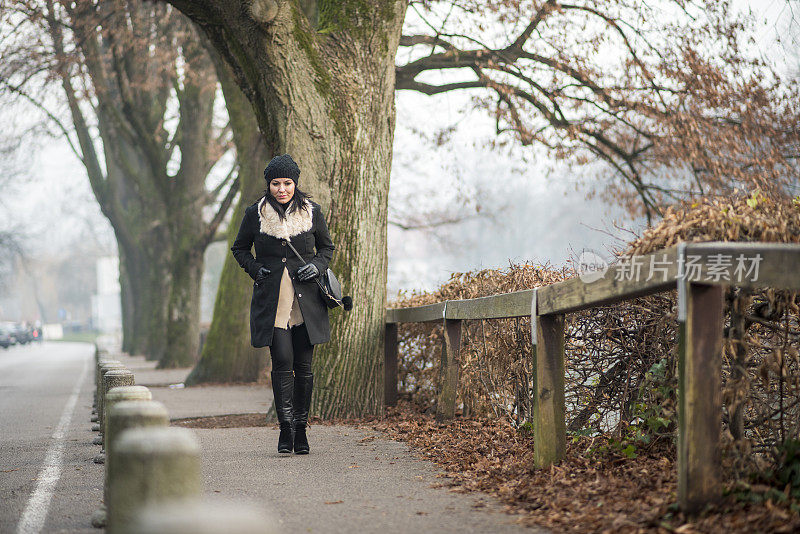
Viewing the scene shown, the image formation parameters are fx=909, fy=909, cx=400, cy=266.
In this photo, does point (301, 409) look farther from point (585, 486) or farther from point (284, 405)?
point (585, 486)

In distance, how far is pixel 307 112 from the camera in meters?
8.69

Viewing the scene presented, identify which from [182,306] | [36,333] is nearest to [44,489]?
[182,306]

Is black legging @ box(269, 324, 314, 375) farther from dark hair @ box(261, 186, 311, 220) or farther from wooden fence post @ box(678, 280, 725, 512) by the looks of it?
wooden fence post @ box(678, 280, 725, 512)

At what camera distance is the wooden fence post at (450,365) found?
24.5 feet

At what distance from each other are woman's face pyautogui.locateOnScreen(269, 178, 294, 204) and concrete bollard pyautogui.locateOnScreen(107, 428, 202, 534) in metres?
3.89

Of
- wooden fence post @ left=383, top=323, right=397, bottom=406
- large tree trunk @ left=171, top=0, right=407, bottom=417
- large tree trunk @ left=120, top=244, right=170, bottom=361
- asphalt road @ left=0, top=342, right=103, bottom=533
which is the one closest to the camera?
asphalt road @ left=0, top=342, right=103, bottom=533

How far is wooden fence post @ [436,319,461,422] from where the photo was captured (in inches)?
294

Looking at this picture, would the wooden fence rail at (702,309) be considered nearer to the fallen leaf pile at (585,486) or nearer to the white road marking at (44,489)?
the fallen leaf pile at (585,486)

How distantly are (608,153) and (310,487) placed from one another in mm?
11764

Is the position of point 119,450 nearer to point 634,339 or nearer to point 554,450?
point 554,450

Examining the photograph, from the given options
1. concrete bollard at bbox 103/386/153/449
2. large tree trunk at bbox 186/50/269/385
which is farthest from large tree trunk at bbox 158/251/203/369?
concrete bollard at bbox 103/386/153/449

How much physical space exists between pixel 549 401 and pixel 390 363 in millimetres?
4229

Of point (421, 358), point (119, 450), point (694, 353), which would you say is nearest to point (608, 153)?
point (421, 358)

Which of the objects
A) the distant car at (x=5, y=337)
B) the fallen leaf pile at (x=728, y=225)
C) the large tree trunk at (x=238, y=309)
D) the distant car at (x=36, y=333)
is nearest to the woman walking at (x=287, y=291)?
the fallen leaf pile at (x=728, y=225)
